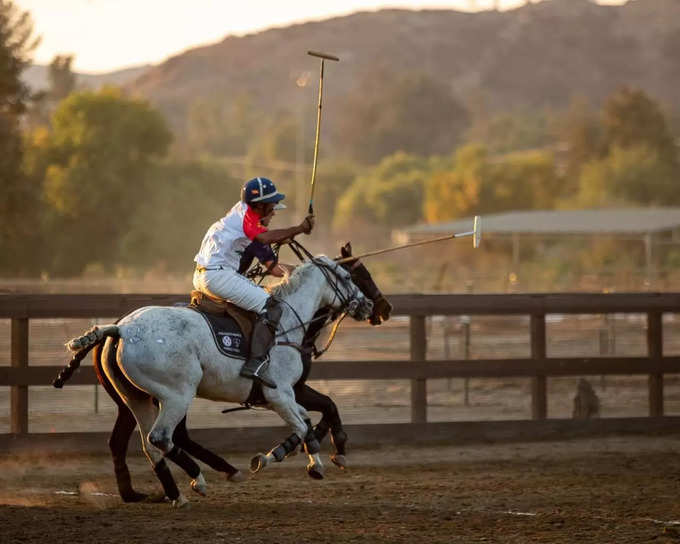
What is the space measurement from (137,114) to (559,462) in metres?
56.0

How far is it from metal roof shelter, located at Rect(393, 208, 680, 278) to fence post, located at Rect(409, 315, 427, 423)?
2766cm

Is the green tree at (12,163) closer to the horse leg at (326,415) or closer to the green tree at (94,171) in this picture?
the green tree at (94,171)

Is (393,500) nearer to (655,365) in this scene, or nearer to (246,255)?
(246,255)

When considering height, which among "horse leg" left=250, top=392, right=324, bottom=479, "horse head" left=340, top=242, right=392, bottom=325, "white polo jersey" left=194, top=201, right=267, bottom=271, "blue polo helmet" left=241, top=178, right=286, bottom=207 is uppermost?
"blue polo helmet" left=241, top=178, right=286, bottom=207

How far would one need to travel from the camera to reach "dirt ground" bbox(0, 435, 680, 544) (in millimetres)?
8031

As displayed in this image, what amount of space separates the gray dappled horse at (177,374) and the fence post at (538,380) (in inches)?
155

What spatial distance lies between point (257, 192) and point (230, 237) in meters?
0.40

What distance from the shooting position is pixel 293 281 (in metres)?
10.1

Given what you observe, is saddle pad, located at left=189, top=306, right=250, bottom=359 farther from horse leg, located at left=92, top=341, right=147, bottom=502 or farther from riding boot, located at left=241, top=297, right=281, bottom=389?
horse leg, located at left=92, top=341, right=147, bottom=502

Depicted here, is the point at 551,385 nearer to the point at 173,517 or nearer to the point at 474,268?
the point at 173,517

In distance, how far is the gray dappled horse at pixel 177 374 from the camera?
882cm

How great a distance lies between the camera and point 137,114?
214ft

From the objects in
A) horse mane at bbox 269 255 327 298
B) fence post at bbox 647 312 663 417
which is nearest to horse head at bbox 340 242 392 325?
horse mane at bbox 269 255 327 298

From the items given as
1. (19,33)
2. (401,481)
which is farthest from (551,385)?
(19,33)
